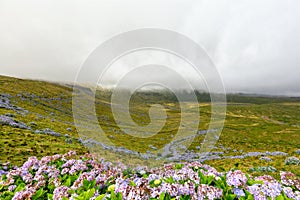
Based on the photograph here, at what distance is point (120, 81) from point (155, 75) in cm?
218

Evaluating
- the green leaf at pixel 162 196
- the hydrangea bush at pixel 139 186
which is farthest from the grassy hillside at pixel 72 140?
the green leaf at pixel 162 196

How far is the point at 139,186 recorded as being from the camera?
369 centimetres

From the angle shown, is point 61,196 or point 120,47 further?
point 120,47

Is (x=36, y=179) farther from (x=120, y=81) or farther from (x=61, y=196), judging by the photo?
(x=120, y=81)

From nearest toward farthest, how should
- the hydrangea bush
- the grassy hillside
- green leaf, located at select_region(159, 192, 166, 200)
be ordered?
1. green leaf, located at select_region(159, 192, 166, 200)
2. the hydrangea bush
3. the grassy hillside

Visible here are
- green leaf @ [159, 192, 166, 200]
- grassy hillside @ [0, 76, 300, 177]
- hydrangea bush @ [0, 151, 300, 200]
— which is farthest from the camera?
grassy hillside @ [0, 76, 300, 177]

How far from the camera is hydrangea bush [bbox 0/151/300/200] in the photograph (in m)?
3.43

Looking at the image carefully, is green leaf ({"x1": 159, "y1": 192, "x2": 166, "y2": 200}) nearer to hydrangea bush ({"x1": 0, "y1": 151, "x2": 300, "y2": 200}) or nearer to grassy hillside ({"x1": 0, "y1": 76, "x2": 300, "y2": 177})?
hydrangea bush ({"x1": 0, "y1": 151, "x2": 300, "y2": 200})

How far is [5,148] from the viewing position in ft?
51.9

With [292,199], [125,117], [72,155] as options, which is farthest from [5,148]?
[125,117]

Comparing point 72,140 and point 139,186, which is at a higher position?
point 139,186

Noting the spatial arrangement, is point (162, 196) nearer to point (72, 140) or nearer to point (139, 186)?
point (139, 186)

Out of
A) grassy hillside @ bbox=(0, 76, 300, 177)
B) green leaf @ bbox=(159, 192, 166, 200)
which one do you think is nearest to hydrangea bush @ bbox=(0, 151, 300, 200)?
green leaf @ bbox=(159, 192, 166, 200)

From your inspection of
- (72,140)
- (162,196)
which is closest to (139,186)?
(162,196)
